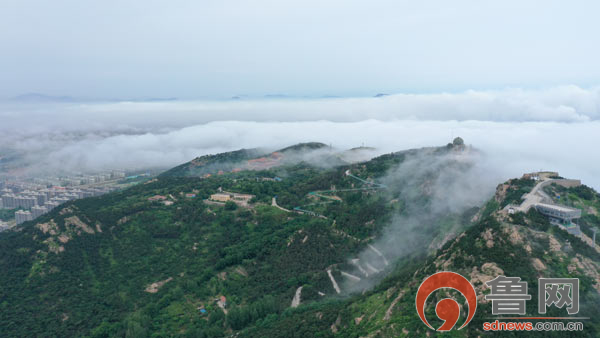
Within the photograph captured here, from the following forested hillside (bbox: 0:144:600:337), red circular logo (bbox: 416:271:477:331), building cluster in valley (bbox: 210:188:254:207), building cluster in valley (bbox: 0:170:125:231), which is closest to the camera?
red circular logo (bbox: 416:271:477:331)

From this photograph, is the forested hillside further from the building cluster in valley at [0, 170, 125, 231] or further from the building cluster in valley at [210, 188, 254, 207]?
the building cluster in valley at [0, 170, 125, 231]

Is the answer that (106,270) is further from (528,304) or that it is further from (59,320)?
(528,304)

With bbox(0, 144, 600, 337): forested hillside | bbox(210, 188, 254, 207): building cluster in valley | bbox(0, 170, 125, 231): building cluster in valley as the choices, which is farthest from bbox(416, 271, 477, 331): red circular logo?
bbox(0, 170, 125, 231): building cluster in valley

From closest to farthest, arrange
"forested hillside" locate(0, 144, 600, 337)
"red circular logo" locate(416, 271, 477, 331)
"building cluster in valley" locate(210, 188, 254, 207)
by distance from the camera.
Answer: "red circular logo" locate(416, 271, 477, 331)
"forested hillside" locate(0, 144, 600, 337)
"building cluster in valley" locate(210, 188, 254, 207)

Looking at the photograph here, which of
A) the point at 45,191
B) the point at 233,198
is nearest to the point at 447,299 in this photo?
the point at 233,198

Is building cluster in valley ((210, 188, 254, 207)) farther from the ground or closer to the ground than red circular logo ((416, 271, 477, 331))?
closer to the ground

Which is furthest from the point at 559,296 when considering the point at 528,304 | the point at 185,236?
the point at 185,236

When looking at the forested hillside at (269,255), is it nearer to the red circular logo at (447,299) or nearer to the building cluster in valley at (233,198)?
the building cluster in valley at (233,198)

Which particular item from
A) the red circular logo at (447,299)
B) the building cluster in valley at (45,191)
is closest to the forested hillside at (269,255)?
the red circular logo at (447,299)
